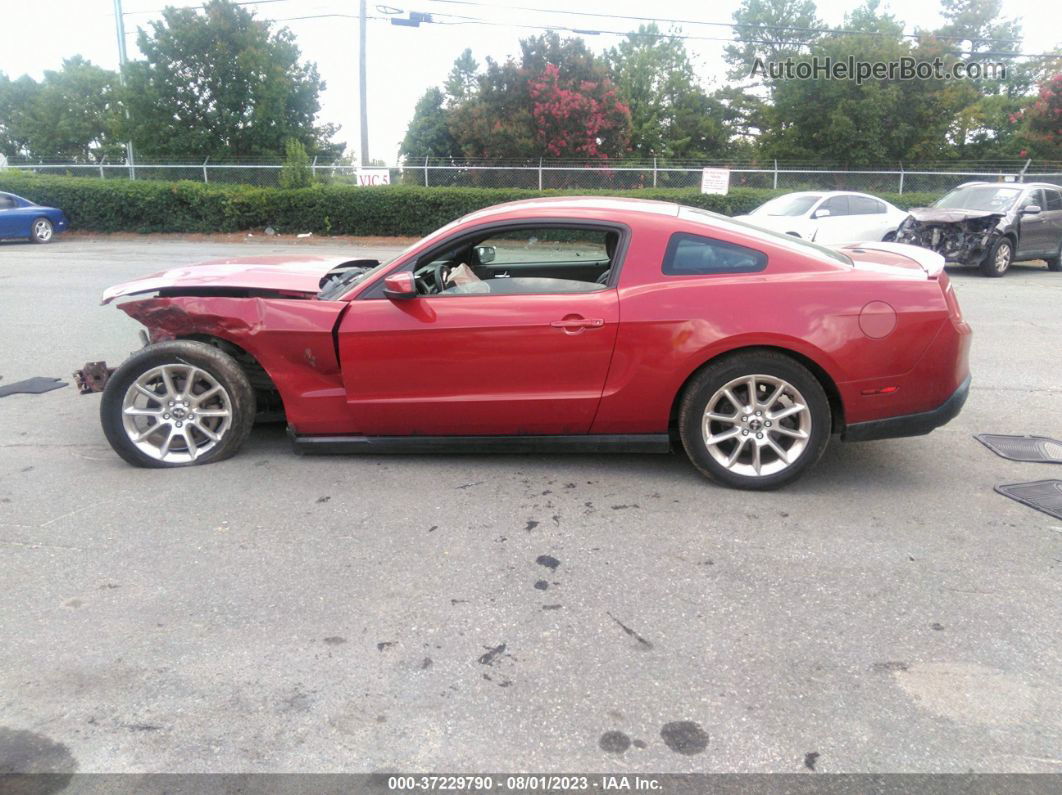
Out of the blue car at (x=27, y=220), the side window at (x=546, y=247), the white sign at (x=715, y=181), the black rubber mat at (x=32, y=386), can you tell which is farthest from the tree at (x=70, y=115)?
the side window at (x=546, y=247)

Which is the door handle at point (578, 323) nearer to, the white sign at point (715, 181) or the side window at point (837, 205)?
the side window at point (837, 205)

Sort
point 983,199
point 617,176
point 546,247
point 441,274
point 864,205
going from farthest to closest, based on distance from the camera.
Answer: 1. point 617,176
2. point 864,205
3. point 983,199
4. point 546,247
5. point 441,274

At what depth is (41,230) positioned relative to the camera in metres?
21.8

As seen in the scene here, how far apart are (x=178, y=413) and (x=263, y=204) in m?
20.9

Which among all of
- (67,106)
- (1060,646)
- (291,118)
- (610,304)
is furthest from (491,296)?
(67,106)

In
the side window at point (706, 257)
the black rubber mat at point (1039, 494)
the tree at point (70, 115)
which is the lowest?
the black rubber mat at point (1039, 494)

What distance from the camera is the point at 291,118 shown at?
35.5 meters

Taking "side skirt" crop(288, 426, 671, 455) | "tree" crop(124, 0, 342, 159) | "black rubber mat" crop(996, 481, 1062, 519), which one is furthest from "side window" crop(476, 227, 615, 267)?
"tree" crop(124, 0, 342, 159)

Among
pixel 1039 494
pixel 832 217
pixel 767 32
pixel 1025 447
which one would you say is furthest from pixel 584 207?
pixel 767 32

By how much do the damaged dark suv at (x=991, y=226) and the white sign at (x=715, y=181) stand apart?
718cm

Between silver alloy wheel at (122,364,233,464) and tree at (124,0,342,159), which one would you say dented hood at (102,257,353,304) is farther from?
tree at (124,0,342,159)

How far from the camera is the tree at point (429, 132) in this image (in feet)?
139

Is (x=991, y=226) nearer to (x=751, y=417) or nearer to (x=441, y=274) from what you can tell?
(x=751, y=417)

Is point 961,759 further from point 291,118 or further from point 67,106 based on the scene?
point 67,106
